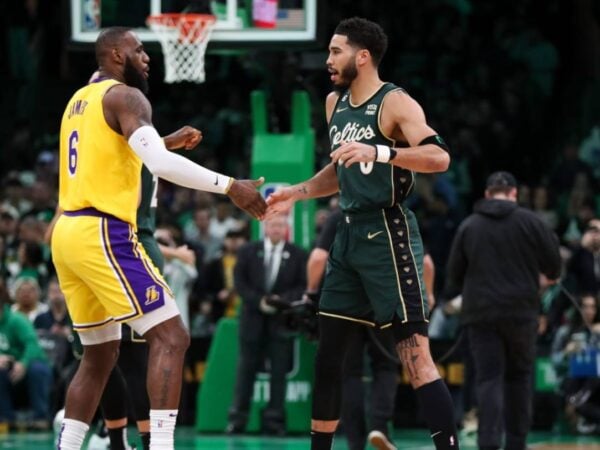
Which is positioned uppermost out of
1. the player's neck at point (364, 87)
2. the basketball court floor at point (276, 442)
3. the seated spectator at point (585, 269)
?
the player's neck at point (364, 87)

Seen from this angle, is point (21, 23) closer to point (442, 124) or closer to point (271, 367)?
point (442, 124)

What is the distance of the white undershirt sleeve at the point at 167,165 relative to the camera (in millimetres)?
8430

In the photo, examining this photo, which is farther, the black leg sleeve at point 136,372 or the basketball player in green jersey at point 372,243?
the black leg sleeve at point 136,372

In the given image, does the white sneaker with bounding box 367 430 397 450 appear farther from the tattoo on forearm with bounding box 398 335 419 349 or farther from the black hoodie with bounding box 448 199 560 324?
the tattoo on forearm with bounding box 398 335 419 349

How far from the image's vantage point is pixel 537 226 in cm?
1212

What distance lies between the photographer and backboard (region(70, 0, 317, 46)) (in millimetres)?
14781

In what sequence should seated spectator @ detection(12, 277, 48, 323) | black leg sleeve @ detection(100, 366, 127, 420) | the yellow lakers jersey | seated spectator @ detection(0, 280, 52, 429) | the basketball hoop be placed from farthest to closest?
seated spectator @ detection(12, 277, 48, 323) < seated spectator @ detection(0, 280, 52, 429) < the basketball hoop < black leg sleeve @ detection(100, 366, 127, 420) < the yellow lakers jersey

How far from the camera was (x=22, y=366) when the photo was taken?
16.4m

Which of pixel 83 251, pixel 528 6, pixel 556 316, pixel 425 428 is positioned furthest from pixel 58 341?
pixel 528 6

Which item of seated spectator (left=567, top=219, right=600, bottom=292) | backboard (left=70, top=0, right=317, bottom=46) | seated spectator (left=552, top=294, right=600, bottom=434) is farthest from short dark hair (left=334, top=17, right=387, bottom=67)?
seated spectator (left=567, top=219, right=600, bottom=292)

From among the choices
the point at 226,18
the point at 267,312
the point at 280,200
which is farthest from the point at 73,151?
the point at 267,312

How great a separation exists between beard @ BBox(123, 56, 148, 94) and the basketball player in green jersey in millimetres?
1049

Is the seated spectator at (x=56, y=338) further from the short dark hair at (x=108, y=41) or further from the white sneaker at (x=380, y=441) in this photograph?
the short dark hair at (x=108, y=41)

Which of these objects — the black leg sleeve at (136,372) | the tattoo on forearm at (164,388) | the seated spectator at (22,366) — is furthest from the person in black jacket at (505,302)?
the seated spectator at (22,366)
